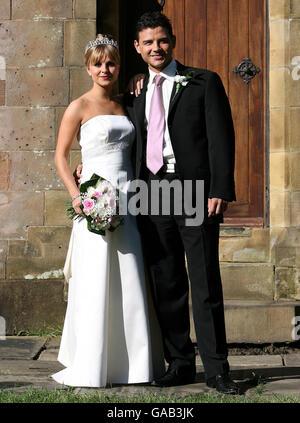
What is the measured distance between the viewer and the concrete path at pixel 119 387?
4926 millimetres

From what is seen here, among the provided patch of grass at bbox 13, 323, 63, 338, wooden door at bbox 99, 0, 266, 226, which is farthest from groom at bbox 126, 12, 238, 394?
wooden door at bbox 99, 0, 266, 226

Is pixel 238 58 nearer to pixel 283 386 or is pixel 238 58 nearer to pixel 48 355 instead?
pixel 48 355

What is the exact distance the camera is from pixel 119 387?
4965mm

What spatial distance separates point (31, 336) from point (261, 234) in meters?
2.18

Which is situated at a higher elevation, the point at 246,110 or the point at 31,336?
the point at 246,110

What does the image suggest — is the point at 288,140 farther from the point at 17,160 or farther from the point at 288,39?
the point at 17,160

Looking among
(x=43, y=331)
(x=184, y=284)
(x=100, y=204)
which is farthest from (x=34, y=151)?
(x=184, y=284)

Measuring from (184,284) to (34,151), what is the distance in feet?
7.87

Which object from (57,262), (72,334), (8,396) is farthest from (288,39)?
(8,396)

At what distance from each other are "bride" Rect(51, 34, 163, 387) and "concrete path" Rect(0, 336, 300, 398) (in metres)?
0.17

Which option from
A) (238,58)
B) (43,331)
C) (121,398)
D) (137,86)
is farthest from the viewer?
(238,58)

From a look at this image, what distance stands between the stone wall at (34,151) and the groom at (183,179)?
1945 millimetres

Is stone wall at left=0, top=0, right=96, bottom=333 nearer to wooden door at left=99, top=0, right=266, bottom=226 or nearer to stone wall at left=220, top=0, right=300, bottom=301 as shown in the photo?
wooden door at left=99, top=0, right=266, bottom=226

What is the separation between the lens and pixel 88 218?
4891mm
